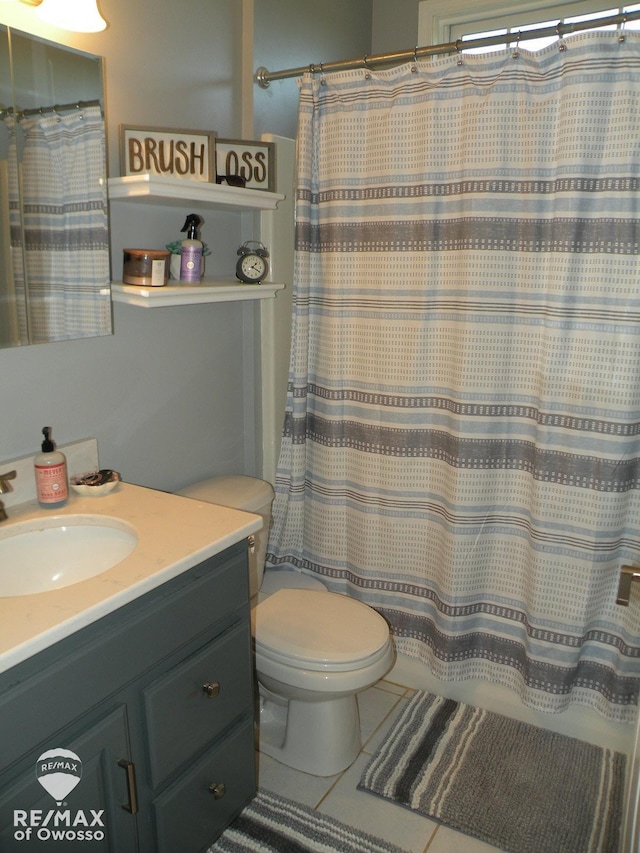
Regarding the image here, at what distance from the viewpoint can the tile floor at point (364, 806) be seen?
67.5 inches

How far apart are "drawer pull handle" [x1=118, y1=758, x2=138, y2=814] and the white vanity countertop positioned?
34 cm

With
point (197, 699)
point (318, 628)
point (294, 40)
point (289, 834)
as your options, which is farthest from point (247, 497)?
point (294, 40)

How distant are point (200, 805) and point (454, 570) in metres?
0.97

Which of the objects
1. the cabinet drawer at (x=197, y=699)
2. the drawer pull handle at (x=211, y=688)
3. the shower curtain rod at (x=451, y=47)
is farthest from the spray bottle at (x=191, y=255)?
the drawer pull handle at (x=211, y=688)

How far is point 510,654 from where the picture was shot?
82.4 inches

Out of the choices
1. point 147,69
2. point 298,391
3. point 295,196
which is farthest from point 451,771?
point 147,69

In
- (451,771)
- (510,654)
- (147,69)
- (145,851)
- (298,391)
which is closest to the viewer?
(145,851)

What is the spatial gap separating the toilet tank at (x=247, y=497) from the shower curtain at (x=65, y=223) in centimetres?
60

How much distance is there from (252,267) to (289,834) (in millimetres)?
1588

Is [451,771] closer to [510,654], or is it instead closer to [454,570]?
[510,654]

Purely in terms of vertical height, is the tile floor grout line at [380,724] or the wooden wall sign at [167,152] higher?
the wooden wall sign at [167,152]

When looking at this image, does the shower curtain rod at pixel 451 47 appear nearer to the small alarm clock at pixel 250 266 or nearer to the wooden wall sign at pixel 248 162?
the wooden wall sign at pixel 248 162

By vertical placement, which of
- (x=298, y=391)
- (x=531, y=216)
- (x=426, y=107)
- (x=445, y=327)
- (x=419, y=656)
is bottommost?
(x=419, y=656)

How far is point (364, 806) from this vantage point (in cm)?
183
